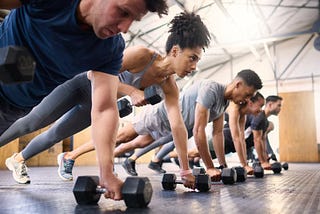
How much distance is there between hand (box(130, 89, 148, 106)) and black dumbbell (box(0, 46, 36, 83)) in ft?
4.33

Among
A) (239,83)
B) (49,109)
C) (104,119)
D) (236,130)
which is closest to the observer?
(104,119)

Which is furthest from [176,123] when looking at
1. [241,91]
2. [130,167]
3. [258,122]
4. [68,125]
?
[258,122]

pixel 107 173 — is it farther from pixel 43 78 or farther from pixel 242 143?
pixel 242 143

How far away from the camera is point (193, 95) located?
2.83 meters

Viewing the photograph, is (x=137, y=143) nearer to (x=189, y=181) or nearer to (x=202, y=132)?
(x=202, y=132)

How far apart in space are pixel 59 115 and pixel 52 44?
824 mm

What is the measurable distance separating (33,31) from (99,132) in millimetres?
452

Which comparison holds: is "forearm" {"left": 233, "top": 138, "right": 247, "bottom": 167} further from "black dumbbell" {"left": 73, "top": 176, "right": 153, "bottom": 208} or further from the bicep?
"black dumbbell" {"left": 73, "top": 176, "right": 153, "bottom": 208}

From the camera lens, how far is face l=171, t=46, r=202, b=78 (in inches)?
83.8

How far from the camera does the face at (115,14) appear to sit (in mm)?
1021

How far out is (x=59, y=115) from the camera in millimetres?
1863

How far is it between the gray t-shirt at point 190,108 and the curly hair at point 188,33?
1.65ft

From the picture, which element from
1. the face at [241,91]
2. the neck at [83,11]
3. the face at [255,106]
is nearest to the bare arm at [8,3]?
the neck at [83,11]

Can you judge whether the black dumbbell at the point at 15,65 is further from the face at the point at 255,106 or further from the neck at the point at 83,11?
the face at the point at 255,106
